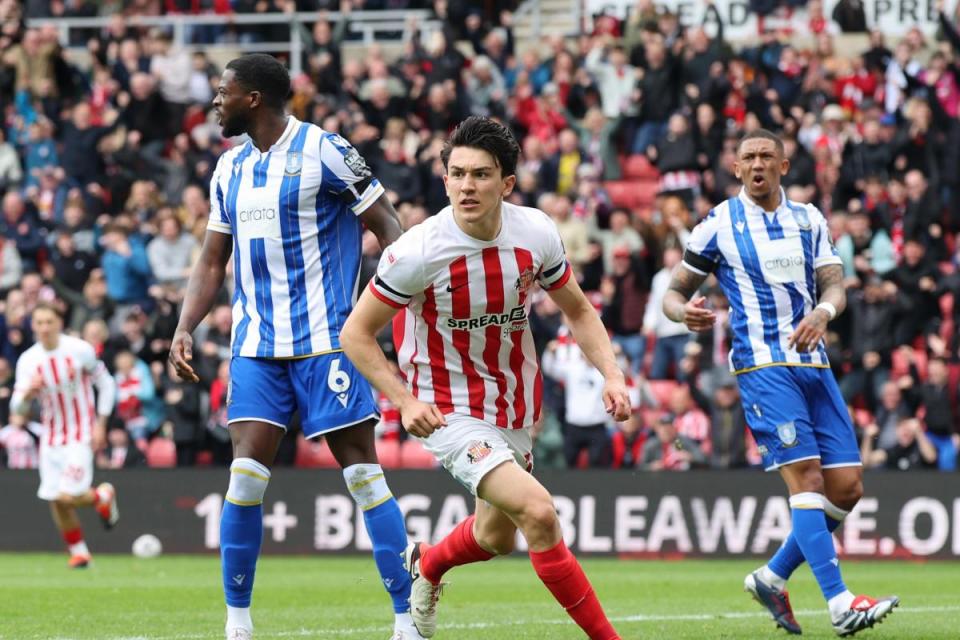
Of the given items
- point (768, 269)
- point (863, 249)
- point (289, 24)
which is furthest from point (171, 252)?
point (768, 269)

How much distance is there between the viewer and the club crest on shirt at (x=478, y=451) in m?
7.02

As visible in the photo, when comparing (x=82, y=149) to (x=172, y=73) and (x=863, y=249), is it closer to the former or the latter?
(x=172, y=73)

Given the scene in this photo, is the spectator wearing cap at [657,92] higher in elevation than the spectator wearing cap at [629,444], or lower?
higher

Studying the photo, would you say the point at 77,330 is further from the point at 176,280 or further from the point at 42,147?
the point at 42,147

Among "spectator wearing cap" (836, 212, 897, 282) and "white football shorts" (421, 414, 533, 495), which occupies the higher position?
"spectator wearing cap" (836, 212, 897, 282)

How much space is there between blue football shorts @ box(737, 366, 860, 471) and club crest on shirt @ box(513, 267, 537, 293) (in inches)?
93.5

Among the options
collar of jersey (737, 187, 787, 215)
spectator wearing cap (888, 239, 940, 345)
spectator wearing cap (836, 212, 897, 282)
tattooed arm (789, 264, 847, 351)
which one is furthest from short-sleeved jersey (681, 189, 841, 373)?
spectator wearing cap (836, 212, 897, 282)

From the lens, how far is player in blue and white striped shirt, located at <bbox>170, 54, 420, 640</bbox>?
774cm

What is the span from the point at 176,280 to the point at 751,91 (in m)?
7.17

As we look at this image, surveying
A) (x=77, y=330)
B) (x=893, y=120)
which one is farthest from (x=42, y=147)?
(x=893, y=120)

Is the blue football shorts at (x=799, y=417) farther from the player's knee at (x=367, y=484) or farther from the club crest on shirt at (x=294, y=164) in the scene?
the club crest on shirt at (x=294, y=164)

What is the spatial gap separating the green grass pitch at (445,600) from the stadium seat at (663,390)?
7.26 feet

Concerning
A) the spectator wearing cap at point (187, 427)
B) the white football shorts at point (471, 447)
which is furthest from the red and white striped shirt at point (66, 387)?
the white football shorts at point (471, 447)

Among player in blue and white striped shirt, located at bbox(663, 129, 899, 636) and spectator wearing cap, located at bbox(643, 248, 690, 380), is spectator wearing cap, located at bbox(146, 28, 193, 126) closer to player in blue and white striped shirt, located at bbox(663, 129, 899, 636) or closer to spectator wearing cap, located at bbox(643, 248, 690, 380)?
spectator wearing cap, located at bbox(643, 248, 690, 380)
